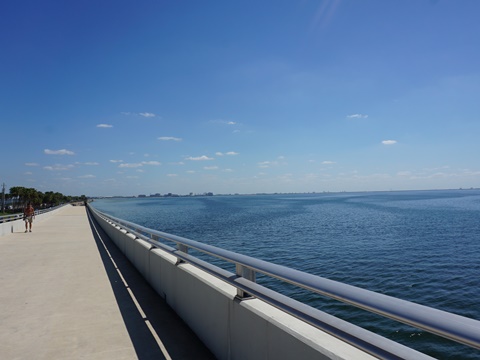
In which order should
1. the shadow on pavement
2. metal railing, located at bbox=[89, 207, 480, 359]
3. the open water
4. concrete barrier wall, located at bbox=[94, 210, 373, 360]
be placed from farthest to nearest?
the open water
the shadow on pavement
concrete barrier wall, located at bbox=[94, 210, 373, 360]
metal railing, located at bbox=[89, 207, 480, 359]

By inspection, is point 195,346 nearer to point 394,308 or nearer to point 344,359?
point 344,359

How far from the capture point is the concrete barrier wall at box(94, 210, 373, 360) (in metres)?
2.79

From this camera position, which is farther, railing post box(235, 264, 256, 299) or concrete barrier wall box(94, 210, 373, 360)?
railing post box(235, 264, 256, 299)

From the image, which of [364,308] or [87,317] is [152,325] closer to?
[87,317]

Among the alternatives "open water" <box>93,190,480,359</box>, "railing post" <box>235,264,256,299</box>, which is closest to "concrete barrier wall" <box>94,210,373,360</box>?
"railing post" <box>235,264,256,299</box>

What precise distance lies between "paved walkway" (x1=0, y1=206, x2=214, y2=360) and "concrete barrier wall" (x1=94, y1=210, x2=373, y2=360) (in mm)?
263

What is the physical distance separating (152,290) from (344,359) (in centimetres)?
592

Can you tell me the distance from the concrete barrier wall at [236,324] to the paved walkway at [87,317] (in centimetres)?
26

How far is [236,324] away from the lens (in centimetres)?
387

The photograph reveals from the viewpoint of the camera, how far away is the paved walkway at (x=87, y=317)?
456cm

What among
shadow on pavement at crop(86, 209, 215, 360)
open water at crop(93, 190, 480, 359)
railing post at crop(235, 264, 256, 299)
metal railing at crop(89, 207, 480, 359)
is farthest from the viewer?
open water at crop(93, 190, 480, 359)

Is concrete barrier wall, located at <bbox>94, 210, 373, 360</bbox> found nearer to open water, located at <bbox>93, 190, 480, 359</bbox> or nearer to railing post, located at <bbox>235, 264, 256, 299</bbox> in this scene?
railing post, located at <bbox>235, 264, 256, 299</bbox>

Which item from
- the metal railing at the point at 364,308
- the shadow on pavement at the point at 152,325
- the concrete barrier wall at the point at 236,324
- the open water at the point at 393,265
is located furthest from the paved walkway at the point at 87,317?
the open water at the point at 393,265

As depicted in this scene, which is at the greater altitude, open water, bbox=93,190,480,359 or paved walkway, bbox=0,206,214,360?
paved walkway, bbox=0,206,214,360
